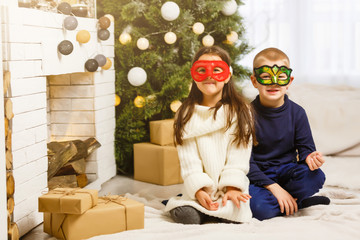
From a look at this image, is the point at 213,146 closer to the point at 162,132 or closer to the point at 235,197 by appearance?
the point at 235,197

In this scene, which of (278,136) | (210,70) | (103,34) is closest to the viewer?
(210,70)

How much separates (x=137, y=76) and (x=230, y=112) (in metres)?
0.99

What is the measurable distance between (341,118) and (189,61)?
107 centimetres

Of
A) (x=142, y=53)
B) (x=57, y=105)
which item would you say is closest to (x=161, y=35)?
(x=142, y=53)

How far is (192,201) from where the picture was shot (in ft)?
6.73

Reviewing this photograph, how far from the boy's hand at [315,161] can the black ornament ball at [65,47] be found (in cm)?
120

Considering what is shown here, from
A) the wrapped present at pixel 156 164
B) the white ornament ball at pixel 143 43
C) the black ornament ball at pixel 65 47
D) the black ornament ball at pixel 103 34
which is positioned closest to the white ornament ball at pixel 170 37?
the white ornament ball at pixel 143 43

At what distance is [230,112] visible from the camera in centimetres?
211

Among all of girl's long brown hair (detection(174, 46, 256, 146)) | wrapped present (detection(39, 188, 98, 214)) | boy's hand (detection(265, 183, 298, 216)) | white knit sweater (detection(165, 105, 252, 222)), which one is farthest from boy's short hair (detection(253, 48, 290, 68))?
wrapped present (detection(39, 188, 98, 214))

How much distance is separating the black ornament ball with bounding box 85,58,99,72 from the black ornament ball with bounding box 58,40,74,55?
31cm

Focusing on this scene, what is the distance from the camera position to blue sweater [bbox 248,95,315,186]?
86.7 inches

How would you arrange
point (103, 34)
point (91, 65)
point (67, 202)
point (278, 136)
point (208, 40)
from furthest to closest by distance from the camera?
point (208, 40)
point (103, 34)
point (91, 65)
point (278, 136)
point (67, 202)

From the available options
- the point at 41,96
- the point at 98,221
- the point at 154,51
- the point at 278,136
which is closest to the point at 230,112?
the point at 278,136

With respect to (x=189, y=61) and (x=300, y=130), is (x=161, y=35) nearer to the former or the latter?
(x=189, y=61)
